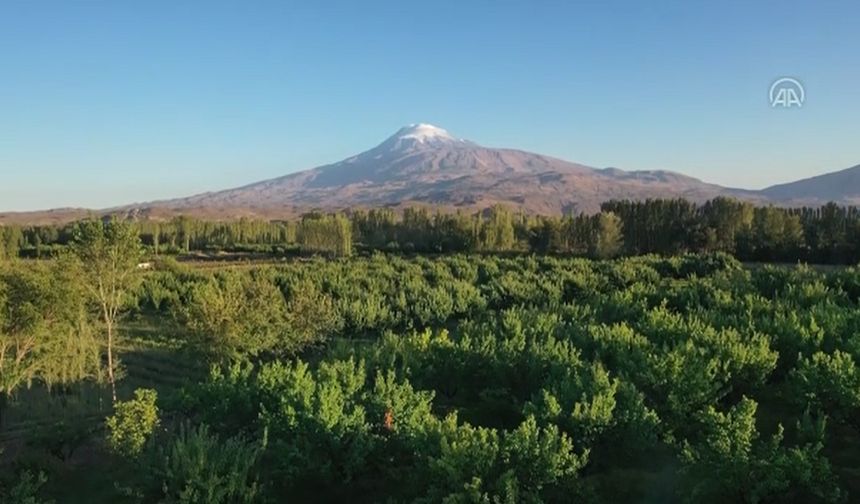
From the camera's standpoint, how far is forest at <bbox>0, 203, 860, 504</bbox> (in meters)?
12.4

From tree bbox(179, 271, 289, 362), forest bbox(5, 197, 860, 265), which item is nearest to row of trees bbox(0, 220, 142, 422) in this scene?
tree bbox(179, 271, 289, 362)

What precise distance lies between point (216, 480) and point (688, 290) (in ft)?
93.6

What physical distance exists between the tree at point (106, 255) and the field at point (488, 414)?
2971 millimetres

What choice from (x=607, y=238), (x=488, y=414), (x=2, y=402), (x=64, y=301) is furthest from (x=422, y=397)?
(x=607, y=238)

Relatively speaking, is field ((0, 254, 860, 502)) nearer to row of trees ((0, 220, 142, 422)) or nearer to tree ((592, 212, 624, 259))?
row of trees ((0, 220, 142, 422))

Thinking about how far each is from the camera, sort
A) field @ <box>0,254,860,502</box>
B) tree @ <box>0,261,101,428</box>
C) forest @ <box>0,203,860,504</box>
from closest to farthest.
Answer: field @ <box>0,254,860,502</box> → forest @ <box>0,203,860,504</box> → tree @ <box>0,261,101,428</box>

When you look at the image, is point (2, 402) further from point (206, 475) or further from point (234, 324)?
point (206, 475)

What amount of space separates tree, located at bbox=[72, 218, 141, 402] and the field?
2.97 m

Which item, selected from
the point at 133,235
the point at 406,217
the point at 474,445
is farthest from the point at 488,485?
the point at 406,217

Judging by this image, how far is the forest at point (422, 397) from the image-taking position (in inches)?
490

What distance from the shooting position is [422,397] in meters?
15.4

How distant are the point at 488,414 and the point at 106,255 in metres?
15.8

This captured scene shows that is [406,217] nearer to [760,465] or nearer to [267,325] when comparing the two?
[267,325]

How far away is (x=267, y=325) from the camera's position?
26.2 meters
